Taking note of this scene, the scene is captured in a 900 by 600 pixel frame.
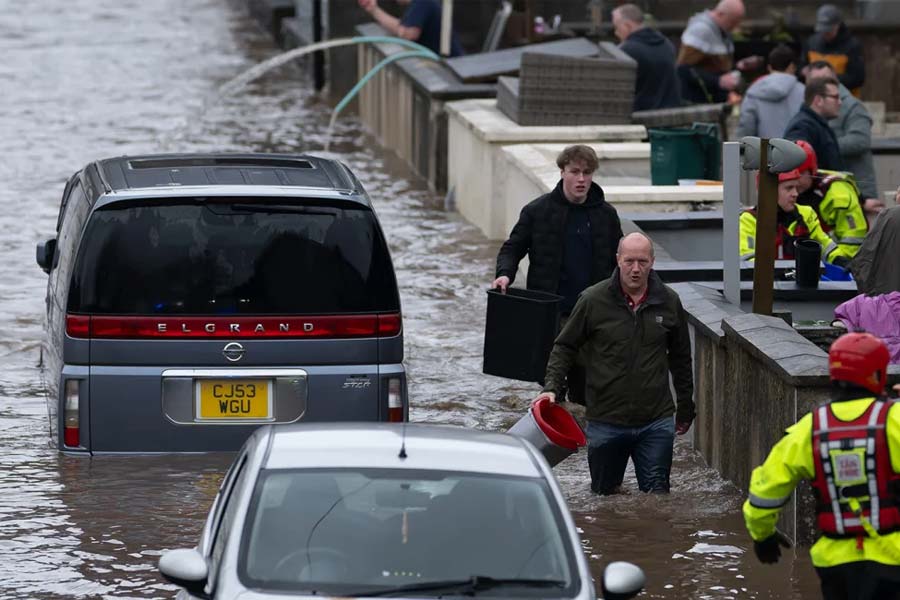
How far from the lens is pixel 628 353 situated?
10.2 m

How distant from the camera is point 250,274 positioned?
10.4 meters

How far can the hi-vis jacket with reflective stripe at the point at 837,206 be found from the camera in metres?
13.4

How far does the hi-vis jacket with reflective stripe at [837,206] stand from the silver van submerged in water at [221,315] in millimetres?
3864

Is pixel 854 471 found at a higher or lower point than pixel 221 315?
higher

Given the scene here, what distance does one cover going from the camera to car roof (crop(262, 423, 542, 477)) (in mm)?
6922

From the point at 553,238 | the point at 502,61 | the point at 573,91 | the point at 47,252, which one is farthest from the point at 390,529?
the point at 502,61

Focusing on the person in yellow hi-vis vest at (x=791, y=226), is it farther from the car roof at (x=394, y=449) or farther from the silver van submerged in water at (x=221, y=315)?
the car roof at (x=394, y=449)

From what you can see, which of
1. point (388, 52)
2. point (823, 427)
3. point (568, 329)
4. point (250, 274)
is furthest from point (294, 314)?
point (388, 52)

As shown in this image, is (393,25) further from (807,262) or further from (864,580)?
(864,580)

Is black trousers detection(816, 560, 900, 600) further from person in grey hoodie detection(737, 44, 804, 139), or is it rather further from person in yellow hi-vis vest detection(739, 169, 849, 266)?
person in grey hoodie detection(737, 44, 804, 139)

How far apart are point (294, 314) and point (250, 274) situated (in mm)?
291

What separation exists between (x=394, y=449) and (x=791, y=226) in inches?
254

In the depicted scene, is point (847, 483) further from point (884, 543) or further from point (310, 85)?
point (310, 85)

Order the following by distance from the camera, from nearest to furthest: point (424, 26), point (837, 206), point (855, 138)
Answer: point (837, 206)
point (855, 138)
point (424, 26)
